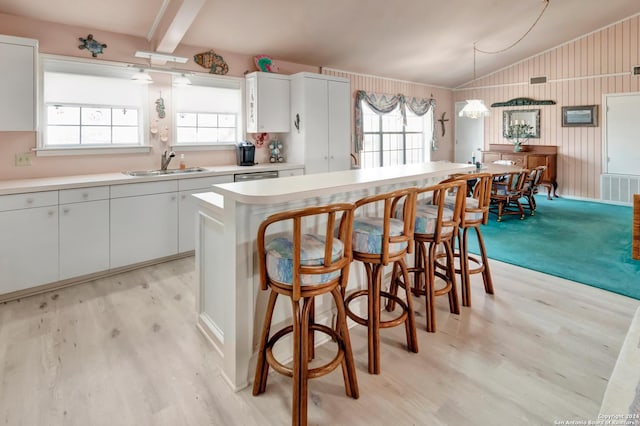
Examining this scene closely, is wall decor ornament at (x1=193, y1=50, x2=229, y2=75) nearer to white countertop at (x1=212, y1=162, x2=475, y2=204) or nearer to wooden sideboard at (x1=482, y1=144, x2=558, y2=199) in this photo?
white countertop at (x1=212, y1=162, x2=475, y2=204)

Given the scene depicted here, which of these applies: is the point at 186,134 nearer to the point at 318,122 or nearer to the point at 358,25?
the point at 318,122

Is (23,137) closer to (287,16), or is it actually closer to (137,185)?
(137,185)

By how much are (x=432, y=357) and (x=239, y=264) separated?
4.21ft

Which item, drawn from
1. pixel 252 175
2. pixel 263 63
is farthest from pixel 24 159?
pixel 263 63

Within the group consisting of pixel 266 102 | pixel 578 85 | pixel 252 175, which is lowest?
pixel 252 175

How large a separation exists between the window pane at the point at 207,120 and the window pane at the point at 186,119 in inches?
2.8

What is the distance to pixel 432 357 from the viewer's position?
87.9 inches

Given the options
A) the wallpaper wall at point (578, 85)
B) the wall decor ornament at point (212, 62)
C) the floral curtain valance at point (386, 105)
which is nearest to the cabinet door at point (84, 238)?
the wall decor ornament at point (212, 62)

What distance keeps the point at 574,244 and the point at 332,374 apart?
3.87m

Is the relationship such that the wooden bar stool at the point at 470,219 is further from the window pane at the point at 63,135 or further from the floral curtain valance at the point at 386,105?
the floral curtain valance at the point at 386,105

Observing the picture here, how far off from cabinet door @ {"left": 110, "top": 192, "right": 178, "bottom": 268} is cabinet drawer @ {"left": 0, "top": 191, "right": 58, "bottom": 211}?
48 cm

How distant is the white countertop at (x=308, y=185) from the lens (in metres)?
1.79

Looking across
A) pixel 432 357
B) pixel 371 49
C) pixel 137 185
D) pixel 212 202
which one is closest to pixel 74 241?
pixel 137 185

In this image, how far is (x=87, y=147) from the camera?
12.8 feet
